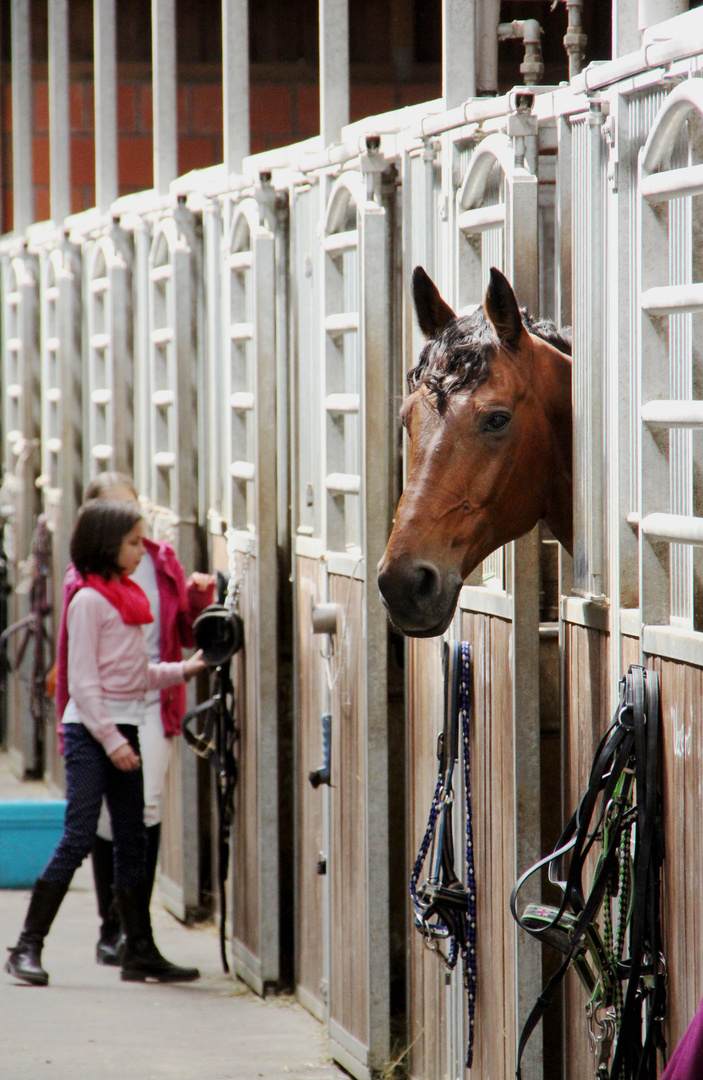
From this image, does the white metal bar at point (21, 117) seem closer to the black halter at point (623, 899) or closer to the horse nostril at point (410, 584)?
the horse nostril at point (410, 584)

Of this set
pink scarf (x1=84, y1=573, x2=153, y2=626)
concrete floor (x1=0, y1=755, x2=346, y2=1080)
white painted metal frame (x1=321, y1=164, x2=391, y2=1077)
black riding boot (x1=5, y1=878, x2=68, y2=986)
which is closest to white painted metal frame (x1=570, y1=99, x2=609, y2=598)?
white painted metal frame (x1=321, y1=164, x2=391, y2=1077)

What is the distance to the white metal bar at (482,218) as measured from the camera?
3443 mm

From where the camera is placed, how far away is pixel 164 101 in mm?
6695

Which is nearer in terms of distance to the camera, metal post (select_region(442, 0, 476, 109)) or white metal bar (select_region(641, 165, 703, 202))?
white metal bar (select_region(641, 165, 703, 202))

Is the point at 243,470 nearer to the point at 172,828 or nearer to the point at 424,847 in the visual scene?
the point at 172,828

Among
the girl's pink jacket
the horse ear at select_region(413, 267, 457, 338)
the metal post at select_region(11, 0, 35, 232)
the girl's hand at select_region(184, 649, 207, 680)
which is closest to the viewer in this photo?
the horse ear at select_region(413, 267, 457, 338)

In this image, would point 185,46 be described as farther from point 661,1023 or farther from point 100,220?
point 661,1023

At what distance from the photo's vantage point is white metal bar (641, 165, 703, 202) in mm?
2535

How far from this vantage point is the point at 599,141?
3059mm

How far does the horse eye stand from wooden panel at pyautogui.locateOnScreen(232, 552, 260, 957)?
7.92 ft

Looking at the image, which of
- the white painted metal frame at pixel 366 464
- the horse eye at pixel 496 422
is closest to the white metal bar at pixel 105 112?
the white painted metal frame at pixel 366 464

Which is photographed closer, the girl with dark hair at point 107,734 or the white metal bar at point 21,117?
the girl with dark hair at point 107,734

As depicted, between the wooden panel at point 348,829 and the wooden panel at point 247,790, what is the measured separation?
27.2 inches

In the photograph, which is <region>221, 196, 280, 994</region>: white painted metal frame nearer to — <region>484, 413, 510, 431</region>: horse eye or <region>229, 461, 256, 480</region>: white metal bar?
<region>229, 461, 256, 480</region>: white metal bar
